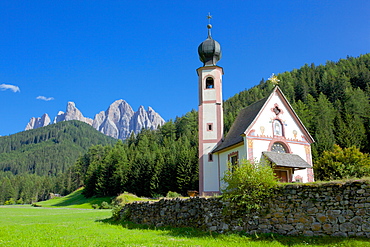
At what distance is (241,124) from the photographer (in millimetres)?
29781

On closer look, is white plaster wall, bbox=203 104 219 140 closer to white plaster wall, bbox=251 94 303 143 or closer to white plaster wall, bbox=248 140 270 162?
white plaster wall, bbox=251 94 303 143

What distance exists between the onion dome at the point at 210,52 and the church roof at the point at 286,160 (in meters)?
13.3

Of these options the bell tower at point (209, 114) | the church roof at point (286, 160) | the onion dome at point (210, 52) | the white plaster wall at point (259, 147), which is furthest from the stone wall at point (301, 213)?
the onion dome at point (210, 52)

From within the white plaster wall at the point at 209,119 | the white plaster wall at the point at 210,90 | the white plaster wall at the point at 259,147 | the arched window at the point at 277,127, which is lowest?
the white plaster wall at the point at 259,147

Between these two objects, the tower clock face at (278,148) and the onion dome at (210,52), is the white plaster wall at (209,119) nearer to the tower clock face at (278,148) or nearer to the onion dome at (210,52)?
the onion dome at (210,52)

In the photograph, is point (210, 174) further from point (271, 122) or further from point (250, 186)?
point (250, 186)

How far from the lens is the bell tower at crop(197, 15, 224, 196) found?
3077 centimetres

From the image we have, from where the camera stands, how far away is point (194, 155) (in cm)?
5859

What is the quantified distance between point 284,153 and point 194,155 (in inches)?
1293

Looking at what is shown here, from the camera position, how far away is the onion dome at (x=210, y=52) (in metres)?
34.5

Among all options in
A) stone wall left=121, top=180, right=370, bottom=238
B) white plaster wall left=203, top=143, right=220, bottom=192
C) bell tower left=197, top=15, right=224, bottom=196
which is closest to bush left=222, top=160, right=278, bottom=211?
stone wall left=121, top=180, right=370, bottom=238

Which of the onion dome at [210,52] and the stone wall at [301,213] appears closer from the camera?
the stone wall at [301,213]

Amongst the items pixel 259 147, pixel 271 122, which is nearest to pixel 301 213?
pixel 259 147

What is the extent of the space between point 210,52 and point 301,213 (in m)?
25.4
